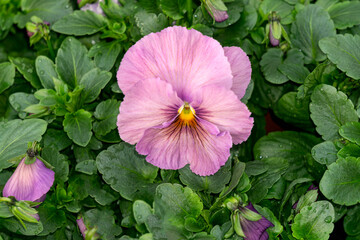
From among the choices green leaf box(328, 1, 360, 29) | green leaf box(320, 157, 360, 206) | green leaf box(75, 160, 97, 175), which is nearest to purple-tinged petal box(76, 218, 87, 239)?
green leaf box(75, 160, 97, 175)

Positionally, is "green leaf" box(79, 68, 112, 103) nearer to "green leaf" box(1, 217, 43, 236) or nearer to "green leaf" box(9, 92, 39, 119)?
"green leaf" box(9, 92, 39, 119)

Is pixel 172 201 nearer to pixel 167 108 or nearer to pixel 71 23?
pixel 167 108

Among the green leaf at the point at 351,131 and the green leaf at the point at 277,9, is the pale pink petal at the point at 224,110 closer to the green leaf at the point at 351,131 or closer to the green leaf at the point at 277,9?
the green leaf at the point at 351,131

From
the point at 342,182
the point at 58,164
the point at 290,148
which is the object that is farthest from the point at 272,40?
the point at 58,164

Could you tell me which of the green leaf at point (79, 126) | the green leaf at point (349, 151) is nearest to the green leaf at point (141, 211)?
the green leaf at point (79, 126)

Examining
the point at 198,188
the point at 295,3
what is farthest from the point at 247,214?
the point at 295,3

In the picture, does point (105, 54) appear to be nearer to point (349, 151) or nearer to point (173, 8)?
point (173, 8)
